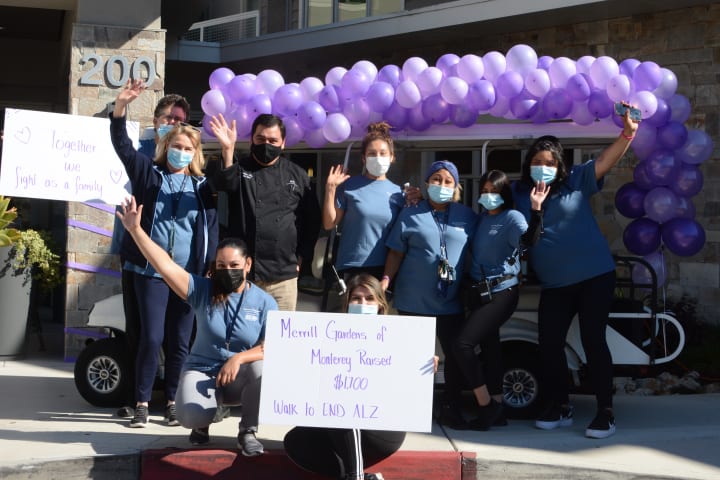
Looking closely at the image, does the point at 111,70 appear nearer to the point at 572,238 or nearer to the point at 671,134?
the point at 572,238

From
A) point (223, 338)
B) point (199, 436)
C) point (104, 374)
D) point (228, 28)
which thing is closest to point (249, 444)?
point (199, 436)

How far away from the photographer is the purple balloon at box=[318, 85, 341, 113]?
269 inches

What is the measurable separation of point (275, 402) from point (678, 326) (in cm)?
322

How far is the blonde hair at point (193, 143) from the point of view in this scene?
5.83 m

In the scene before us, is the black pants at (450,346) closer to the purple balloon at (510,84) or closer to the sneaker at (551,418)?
the sneaker at (551,418)

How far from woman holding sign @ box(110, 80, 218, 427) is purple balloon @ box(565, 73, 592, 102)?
8.31ft

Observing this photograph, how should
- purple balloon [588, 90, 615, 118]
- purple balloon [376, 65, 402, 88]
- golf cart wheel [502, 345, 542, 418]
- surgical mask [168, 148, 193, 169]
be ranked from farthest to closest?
purple balloon [376, 65, 402, 88] → golf cart wheel [502, 345, 542, 418] → purple balloon [588, 90, 615, 118] → surgical mask [168, 148, 193, 169]

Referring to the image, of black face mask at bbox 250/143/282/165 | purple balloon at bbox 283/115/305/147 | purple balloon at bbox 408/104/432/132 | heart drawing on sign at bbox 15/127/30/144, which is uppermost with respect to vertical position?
purple balloon at bbox 408/104/432/132

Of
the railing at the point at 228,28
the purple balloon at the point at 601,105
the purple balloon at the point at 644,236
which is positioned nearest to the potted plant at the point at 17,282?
the purple balloon at the point at 601,105

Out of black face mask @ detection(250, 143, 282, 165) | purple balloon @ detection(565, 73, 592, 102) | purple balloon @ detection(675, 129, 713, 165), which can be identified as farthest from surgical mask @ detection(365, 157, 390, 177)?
purple balloon @ detection(675, 129, 713, 165)

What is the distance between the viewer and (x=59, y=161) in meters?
5.98

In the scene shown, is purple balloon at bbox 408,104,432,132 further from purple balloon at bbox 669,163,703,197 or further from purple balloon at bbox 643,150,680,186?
purple balloon at bbox 669,163,703,197

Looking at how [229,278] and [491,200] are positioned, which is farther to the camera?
[491,200]

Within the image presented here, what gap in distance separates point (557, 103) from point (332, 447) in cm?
293
